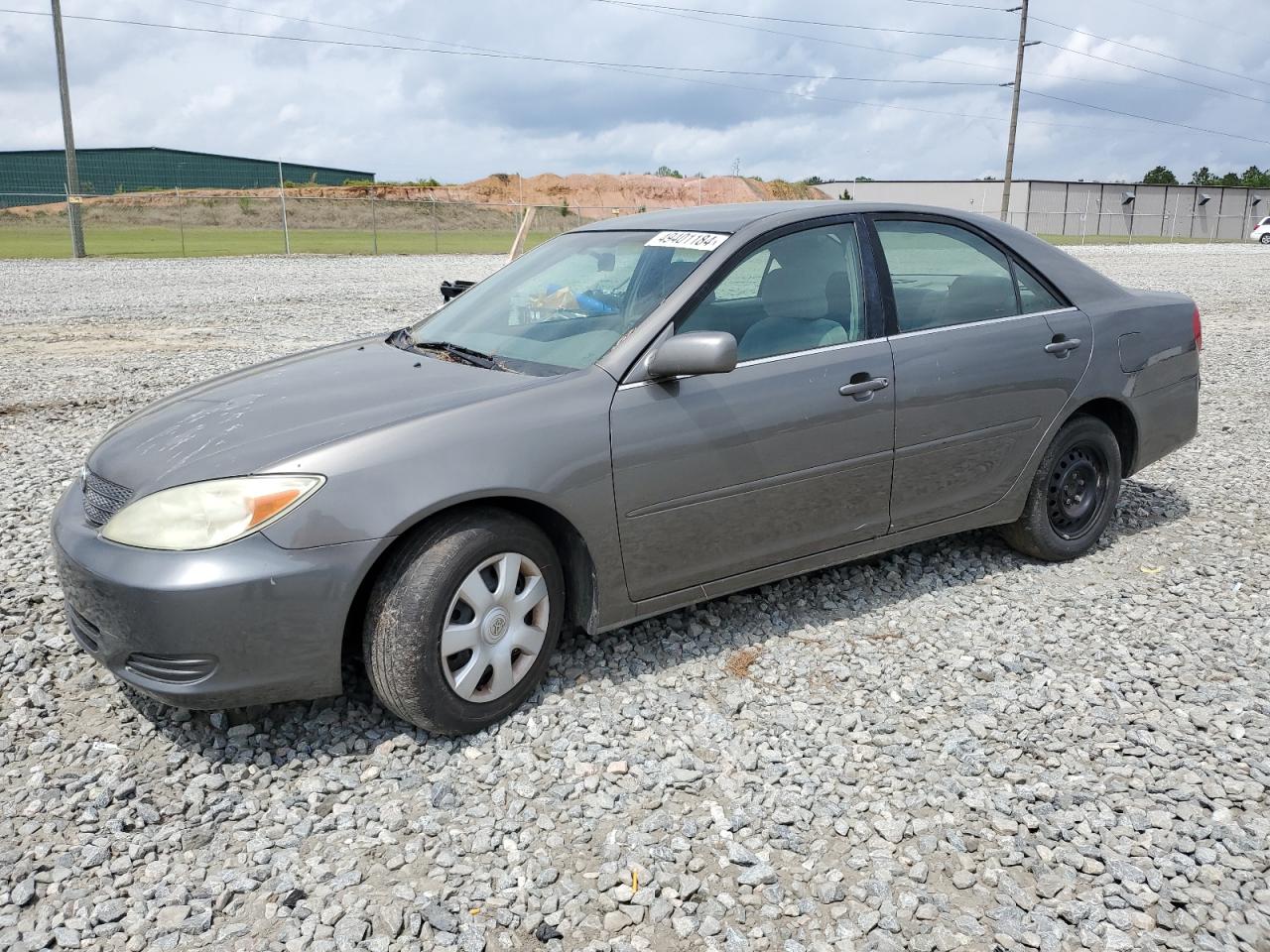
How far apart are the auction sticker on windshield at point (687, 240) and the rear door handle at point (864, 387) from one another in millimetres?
742

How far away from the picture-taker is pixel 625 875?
8.98 ft

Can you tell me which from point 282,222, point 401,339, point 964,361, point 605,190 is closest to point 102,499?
point 401,339

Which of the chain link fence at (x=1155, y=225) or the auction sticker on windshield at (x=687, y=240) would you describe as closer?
the auction sticker on windshield at (x=687, y=240)

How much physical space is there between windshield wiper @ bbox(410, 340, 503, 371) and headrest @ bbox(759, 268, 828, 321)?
110cm

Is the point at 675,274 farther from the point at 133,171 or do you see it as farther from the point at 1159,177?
the point at 1159,177

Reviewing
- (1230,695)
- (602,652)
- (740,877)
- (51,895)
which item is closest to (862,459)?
(602,652)

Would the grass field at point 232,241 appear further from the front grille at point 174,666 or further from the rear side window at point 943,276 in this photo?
the front grille at point 174,666

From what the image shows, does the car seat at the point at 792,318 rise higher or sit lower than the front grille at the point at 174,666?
higher

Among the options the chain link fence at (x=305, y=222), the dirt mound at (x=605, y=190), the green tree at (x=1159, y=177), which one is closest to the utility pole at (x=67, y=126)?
the chain link fence at (x=305, y=222)

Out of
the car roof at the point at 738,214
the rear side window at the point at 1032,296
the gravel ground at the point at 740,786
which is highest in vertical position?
the car roof at the point at 738,214

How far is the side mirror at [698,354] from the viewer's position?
3418 millimetres

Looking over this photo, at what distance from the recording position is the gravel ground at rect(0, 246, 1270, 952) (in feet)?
8.47

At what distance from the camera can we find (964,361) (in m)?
4.25

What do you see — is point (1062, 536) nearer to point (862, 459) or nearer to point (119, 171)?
point (862, 459)
